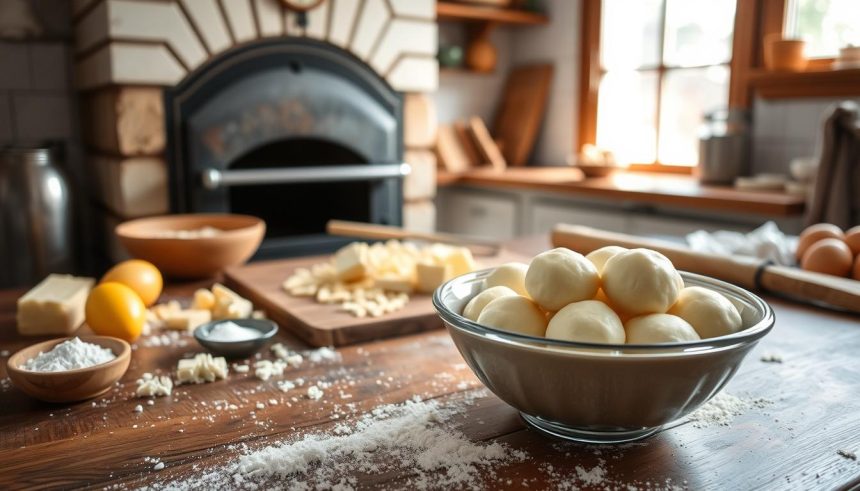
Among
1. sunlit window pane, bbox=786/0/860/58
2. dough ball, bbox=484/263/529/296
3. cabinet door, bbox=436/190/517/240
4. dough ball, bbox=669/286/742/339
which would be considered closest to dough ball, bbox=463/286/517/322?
dough ball, bbox=484/263/529/296

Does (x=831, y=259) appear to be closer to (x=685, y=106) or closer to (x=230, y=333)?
(x=230, y=333)

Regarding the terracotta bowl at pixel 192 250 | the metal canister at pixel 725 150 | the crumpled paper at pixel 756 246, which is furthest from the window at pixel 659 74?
the terracotta bowl at pixel 192 250

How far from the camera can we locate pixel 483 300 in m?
0.66

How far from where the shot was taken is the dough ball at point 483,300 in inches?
25.9

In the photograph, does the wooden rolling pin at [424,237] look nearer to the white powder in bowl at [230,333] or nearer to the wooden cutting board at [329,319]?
the wooden cutting board at [329,319]

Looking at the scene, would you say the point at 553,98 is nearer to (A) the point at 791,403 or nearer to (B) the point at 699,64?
(B) the point at 699,64

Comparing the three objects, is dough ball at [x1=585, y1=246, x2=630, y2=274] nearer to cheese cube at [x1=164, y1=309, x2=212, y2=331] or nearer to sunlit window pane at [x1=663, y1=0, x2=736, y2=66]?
cheese cube at [x1=164, y1=309, x2=212, y2=331]

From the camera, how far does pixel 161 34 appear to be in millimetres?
1975

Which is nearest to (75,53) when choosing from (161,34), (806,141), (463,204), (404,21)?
(161,34)

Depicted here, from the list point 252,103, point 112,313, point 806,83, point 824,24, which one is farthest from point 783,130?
point 112,313

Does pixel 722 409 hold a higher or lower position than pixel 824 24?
lower

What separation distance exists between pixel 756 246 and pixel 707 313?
0.75 meters

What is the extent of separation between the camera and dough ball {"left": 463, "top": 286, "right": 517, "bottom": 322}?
657 mm

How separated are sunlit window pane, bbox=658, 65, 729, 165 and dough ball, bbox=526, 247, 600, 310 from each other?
2.45 m
